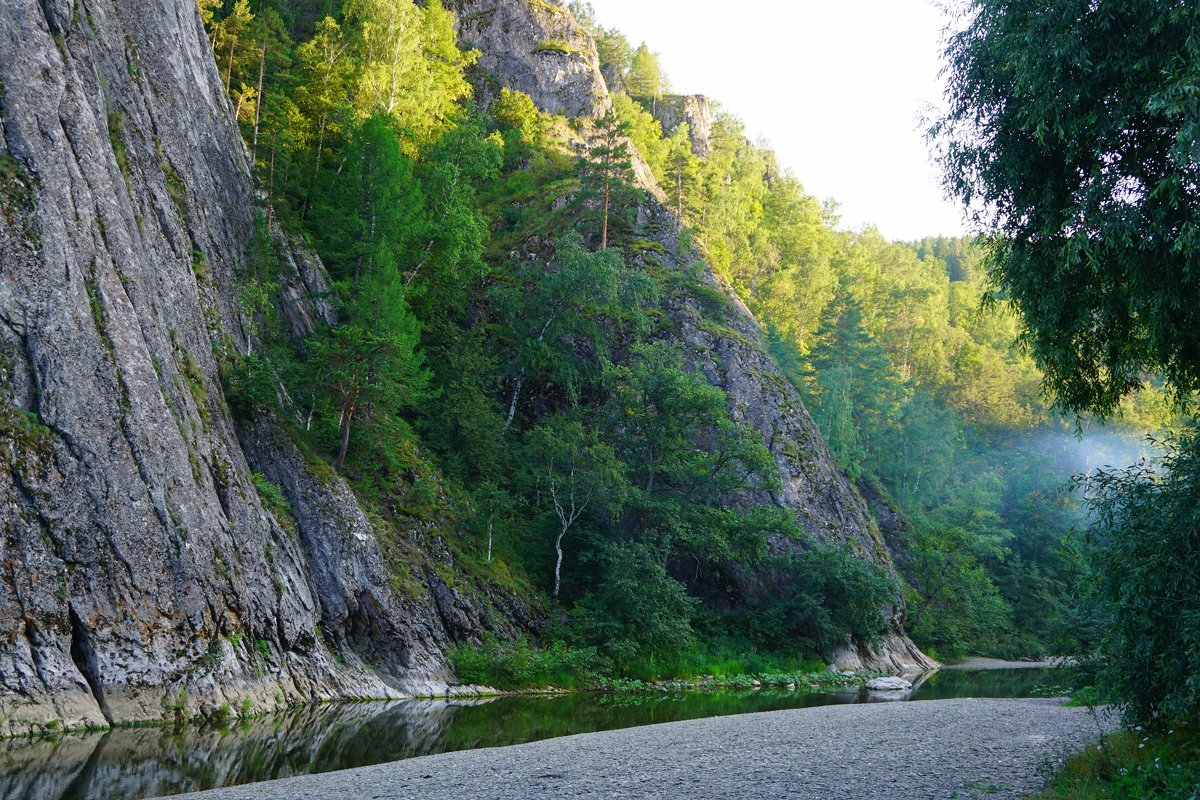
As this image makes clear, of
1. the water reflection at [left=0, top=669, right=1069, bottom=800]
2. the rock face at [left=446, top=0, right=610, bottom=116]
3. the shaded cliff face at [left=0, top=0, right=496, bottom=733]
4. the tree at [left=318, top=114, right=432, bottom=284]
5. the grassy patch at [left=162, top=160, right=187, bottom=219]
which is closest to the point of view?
the water reflection at [left=0, top=669, right=1069, bottom=800]

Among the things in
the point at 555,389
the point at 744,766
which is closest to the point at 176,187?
the point at 555,389

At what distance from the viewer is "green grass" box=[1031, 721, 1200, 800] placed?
358 inches

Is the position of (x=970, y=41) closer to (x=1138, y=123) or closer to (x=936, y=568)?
(x=1138, y=123)

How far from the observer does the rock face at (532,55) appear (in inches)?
3063

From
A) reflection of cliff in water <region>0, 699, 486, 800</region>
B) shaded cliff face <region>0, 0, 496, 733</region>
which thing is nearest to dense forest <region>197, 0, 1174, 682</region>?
shaded cliff face <region>0, 0, 496, 733</region>

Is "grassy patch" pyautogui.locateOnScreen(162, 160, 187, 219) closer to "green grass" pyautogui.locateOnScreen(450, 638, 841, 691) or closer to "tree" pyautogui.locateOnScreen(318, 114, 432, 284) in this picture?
"tree" pyautogui.locateOnScreen(318, 114, 432, 284)

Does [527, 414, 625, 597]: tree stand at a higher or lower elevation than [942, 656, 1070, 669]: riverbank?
higher

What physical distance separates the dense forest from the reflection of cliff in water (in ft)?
31.9

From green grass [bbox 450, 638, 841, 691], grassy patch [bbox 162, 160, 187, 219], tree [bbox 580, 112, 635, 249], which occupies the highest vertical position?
tree [bbox 580, 112, 635, 249]

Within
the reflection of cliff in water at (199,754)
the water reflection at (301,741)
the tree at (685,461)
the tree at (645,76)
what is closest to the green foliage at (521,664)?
the water reflection at (301,741)

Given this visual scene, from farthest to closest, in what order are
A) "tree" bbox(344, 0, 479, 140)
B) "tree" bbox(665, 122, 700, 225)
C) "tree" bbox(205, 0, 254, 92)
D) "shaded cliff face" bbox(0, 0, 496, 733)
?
"tree" bbox(665, 122, 700, 225) → "tree" bbox(344, 0, 479, 140) → "tree" bbox(205, 0, 254, 92) → "shaded cliff face" bbox(0, 0, 496, 733)

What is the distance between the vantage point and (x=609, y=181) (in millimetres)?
57750

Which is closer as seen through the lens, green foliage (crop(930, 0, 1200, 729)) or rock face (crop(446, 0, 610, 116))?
green foliage (crop(930, 0, 1200, 729))

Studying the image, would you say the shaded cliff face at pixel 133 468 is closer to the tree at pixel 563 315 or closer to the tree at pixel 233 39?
the tree at pixel 233 39
